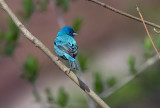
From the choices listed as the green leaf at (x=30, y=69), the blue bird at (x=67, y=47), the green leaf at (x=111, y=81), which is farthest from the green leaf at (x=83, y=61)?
the blue bird at (x=67, y=47)

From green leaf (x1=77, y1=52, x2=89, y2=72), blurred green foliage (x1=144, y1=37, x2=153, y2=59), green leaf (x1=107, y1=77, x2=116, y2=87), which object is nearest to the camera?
blurred green foliage (x1=144, y1=37, x2=153, y2=59)

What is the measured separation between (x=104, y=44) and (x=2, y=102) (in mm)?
4249

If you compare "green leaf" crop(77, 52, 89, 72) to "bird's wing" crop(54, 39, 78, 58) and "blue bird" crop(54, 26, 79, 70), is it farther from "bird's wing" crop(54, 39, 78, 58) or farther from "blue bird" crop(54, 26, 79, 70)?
"bird's wing" crop(54, 39, 78, 58)

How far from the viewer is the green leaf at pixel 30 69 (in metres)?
5.33

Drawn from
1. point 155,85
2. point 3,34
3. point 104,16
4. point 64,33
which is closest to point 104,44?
point 104,16

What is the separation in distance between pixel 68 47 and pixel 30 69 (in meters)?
1.95

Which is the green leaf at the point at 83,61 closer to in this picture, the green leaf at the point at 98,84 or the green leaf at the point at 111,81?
the green leaf at the point at 98,84

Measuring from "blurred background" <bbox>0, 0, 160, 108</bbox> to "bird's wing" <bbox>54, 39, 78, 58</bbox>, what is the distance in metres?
0.93

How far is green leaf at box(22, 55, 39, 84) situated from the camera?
5.33 metres

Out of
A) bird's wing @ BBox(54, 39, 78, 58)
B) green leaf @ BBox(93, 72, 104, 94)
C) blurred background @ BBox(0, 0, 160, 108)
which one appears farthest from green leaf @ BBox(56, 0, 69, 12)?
bird's wing @ BBox(54, 39, 78, 58)

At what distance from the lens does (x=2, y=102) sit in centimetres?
1219

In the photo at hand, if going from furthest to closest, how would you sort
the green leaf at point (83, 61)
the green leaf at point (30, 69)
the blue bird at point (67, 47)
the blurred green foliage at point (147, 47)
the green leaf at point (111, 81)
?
1. the green leaf at point (30, 69)
2. the green leaf at point (111, 81)
3. the green leaf at point (83, 61)
4. the blurred green foliage at point (147, 47)
5. the blue bird at point (67, 47)

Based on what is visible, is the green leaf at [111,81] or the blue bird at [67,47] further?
the green leaf at [111,81]

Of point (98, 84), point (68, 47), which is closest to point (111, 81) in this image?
point (98, 84)
